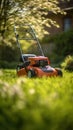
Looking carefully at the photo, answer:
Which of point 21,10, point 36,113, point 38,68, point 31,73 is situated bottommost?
point 21,10

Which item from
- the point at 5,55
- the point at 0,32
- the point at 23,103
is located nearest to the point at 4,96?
the point at 23,103

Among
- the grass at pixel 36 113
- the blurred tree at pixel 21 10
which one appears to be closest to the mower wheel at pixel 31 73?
the blurred tree at pixel 21 10

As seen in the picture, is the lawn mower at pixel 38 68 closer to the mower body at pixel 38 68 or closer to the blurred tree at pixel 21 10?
the mower body at pixel 38 68

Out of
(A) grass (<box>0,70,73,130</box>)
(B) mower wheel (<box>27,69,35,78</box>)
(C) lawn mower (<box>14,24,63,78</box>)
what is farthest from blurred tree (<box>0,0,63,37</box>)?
(A) grass (<box>0,70,73,130</box>)

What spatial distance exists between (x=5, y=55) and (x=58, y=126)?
2706 centimetres

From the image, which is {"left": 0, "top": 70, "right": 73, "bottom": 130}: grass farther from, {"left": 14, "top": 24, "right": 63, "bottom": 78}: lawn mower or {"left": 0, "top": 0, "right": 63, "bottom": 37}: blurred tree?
{"left": 0, "top": 0, "right": 63, "bottom": 37}: blurred tree

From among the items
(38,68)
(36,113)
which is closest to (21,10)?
(38,68)

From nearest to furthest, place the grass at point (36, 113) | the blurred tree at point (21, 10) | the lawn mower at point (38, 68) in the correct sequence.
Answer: the grass at point (36, 113) → the lawn mower at point (38, 68) → the blurred tree at point (21, 10)

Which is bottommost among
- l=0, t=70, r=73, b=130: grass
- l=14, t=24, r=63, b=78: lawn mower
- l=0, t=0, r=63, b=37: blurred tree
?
l=0, t=0, r=63, b=37: blurred tree

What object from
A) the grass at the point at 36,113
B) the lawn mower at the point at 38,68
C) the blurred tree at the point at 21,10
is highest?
the grass at the point at 36,113

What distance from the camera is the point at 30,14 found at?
2397cm

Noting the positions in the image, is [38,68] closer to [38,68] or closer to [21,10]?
[38,68]

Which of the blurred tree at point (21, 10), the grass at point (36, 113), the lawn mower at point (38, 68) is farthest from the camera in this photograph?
the blurred tree at point (21, 10)

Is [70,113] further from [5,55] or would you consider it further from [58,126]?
[5,55]
